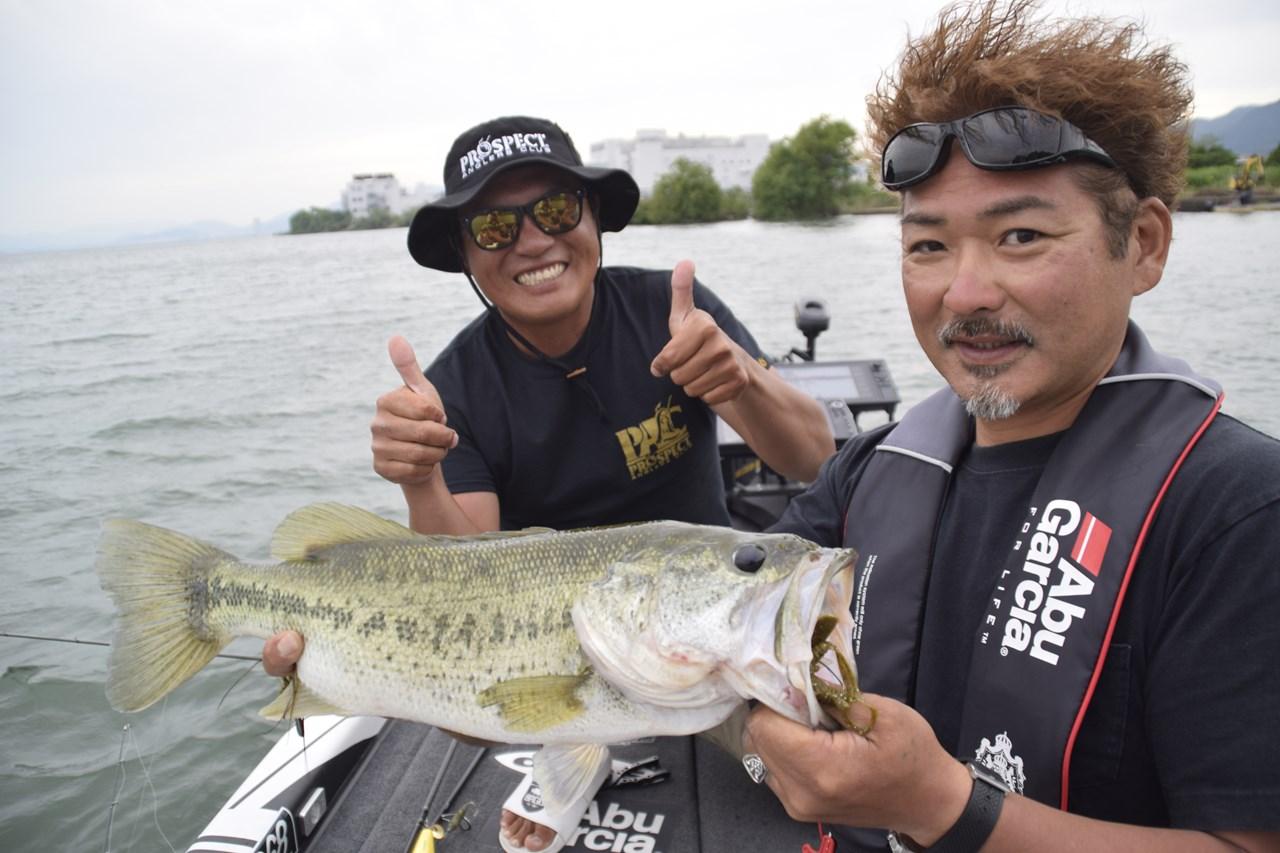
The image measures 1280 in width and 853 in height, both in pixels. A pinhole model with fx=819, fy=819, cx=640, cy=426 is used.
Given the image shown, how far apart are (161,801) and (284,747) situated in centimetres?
272

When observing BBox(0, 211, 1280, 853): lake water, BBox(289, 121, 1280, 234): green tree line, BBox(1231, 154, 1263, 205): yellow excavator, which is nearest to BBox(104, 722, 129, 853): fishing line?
BBox(0, 211, 1280, 853): lake water

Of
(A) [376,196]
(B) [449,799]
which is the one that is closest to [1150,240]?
(B) [449,799]

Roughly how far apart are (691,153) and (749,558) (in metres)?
177

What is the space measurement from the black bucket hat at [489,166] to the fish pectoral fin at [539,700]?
70.3 inches

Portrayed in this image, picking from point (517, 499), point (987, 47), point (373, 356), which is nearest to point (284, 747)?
point (517, 499)

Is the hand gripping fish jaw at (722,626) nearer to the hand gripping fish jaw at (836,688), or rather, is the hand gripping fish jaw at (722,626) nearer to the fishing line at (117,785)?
the hand gripping fish jaw at (836,688)

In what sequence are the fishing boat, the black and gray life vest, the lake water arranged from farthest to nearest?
the lake water
the fishing boat
the black and gray life vest

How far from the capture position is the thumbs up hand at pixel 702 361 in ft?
8.55

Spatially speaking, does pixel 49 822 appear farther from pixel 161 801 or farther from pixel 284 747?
pixel 284 747

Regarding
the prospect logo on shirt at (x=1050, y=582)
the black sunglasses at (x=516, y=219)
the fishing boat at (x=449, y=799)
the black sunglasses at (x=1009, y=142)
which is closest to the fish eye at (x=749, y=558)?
the prospect logo on shirt at (x=1050, y=582)

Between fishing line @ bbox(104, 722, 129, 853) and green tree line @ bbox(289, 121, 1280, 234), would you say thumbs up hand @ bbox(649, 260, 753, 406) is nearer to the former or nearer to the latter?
fishing line @ bbox(104, 722, 129, 853)

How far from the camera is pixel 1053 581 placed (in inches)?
69.9

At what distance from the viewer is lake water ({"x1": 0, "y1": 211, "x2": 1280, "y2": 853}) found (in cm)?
557

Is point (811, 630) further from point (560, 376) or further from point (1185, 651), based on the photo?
point (560, 376)
